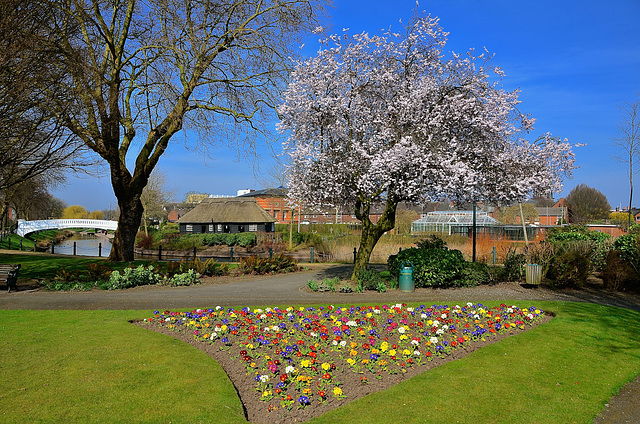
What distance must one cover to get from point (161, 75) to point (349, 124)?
9036mm

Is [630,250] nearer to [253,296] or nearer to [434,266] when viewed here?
[434,266]

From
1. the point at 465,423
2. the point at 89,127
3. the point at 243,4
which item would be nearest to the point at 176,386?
the point at 465,423

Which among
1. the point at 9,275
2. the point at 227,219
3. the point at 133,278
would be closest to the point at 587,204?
the point at 227,219

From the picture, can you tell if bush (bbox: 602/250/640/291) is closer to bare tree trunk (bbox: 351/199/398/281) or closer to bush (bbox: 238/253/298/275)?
bare tree trunk (bbox: 351/199/398/281)

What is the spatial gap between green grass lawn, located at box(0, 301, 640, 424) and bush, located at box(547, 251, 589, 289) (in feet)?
18.9

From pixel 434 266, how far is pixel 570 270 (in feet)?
14.2

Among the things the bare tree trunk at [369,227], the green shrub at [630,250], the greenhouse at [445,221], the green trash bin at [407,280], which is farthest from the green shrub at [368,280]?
the greenhouse at [445,221]

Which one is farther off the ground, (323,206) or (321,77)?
(321,77)

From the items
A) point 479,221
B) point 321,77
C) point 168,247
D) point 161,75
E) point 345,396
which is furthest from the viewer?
point 479,221

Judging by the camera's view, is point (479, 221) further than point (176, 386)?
Yes

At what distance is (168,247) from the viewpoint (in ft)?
124

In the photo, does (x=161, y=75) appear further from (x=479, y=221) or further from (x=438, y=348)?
(x=479, y=221)

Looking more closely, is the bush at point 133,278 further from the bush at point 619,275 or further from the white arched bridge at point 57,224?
the white arched bridge at point 57,224

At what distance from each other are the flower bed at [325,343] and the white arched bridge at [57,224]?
4872 cm
